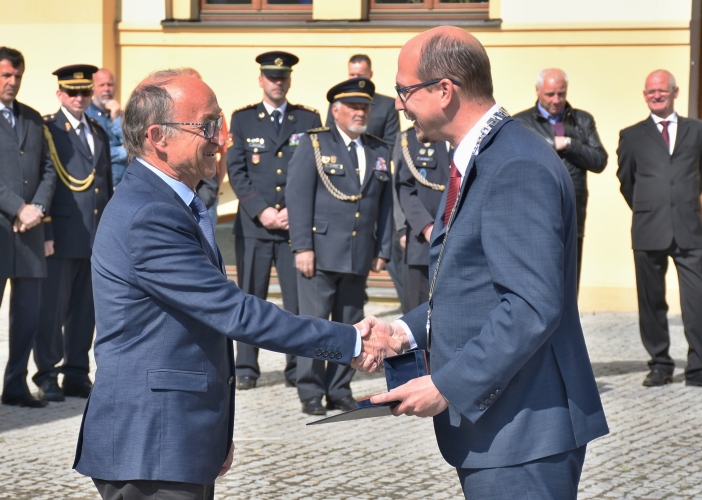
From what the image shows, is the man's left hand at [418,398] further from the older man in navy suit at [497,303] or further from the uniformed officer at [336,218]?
the uniformed officer at [336,218]

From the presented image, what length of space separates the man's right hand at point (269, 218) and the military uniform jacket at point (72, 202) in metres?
1.18

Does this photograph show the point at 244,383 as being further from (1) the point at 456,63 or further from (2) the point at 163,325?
(1) the point at 456,63

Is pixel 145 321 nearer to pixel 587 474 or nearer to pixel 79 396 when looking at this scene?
pixel 587 474

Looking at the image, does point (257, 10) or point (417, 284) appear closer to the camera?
point (417, 284)

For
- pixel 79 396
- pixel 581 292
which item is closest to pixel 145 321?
pixel 79 396

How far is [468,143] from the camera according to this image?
295 centimetres

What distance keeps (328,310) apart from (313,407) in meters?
0.68

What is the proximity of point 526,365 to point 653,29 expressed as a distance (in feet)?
29.7

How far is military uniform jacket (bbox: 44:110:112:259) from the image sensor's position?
7676 millimetres

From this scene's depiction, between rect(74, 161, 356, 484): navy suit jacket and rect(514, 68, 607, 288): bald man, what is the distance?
5.45 metres

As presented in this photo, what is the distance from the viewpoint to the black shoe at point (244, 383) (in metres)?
7.93

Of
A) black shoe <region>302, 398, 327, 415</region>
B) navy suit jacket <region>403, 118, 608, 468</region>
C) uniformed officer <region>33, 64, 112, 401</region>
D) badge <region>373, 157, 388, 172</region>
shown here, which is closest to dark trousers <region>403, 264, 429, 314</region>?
badge <region>373, 157, 388, 172</region>

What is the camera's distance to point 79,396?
7.71 meters

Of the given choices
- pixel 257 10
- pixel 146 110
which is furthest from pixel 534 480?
pixel 257 10
